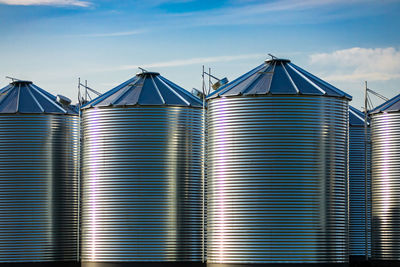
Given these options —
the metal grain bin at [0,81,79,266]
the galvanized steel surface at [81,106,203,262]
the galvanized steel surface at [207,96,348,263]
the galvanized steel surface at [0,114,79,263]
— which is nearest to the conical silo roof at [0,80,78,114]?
the metal grain bin at [0,81,79,266]

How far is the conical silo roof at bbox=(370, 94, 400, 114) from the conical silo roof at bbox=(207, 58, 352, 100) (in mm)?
4770

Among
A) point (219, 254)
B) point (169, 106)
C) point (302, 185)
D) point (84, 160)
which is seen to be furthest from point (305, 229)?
point (84, 160)

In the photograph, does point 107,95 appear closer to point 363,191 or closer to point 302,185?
point 302,185

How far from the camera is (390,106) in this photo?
151ft

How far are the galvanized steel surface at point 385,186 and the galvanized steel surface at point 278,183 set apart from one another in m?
5.77

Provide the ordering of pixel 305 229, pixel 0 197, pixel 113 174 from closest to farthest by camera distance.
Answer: pixel 305 229
pixel 113 174
pixel 0 197

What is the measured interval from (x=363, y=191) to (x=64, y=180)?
19130 mm

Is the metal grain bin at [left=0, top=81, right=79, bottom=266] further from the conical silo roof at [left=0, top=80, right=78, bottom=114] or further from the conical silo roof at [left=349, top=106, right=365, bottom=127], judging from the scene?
the conical silo roof at [left=349, top=106, right=365, bottom=127]

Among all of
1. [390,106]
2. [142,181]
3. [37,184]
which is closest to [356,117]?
[390,106]

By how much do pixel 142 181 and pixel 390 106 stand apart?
15.1m

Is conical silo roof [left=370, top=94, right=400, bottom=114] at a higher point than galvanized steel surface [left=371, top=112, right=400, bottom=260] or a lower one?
higher

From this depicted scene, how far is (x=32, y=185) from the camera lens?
4703 cm

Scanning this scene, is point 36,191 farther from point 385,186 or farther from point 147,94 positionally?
point 385,186

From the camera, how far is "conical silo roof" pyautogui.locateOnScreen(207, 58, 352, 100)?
132 ft
